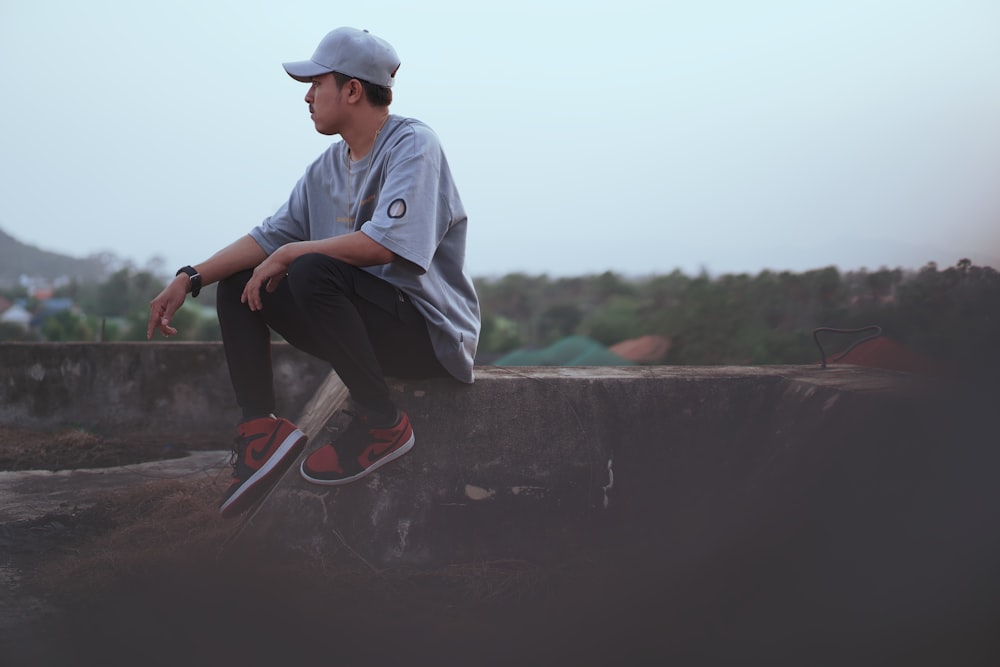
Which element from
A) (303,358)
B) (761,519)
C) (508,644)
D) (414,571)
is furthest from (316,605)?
(303,358)

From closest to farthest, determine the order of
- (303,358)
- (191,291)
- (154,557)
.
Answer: (154,557)
(191,291)
(303,358)

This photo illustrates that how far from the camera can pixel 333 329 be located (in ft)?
6.30

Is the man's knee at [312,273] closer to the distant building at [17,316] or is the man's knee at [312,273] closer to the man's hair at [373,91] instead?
the man's hair at [373,91]

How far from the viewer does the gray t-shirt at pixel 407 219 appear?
1.94 metres

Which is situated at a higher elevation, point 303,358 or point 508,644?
point 303,358

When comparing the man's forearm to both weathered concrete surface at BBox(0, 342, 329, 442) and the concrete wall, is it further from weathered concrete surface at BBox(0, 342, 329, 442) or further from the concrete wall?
weathered concrete surface at BBox(0, 342, 329, 442)

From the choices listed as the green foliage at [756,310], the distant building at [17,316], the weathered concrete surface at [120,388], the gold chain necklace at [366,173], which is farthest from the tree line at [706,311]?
the gold chain necklace at [366,173]

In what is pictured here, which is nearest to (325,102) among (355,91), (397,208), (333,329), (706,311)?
(355,91)

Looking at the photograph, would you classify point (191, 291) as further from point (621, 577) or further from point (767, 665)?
point (767, 665)

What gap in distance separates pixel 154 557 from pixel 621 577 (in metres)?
1.07

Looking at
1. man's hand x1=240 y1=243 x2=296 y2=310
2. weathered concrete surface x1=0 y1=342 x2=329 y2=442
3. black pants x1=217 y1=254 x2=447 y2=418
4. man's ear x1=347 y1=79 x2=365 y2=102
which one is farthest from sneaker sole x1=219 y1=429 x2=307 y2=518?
weathered concrete surface x1=0 y1=342 x2=329 y2=442

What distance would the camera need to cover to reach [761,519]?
6.81 ft

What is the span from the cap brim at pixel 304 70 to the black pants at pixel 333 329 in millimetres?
471

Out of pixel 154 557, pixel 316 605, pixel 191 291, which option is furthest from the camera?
pixel 191 291
